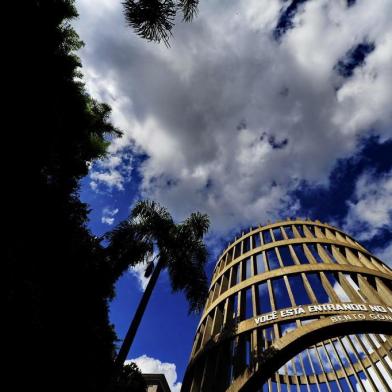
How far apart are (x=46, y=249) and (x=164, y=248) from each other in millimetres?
5676

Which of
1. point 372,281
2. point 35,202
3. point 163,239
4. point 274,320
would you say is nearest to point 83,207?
point 35,202

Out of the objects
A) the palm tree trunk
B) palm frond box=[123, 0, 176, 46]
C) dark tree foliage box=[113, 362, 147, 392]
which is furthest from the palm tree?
palm frond box=[123, 0, 176, 46]

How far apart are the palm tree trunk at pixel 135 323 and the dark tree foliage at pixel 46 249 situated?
0.91m

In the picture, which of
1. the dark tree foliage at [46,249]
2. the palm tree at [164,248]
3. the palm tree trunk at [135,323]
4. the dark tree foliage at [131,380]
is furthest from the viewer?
the palm tree at [164,248]

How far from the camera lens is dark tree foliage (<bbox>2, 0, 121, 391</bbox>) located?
7270mm

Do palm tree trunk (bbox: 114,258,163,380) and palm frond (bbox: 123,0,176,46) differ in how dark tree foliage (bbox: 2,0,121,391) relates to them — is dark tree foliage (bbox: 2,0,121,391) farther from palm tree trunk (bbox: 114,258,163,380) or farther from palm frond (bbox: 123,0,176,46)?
palm frond (bbox: 123,0,176,46)

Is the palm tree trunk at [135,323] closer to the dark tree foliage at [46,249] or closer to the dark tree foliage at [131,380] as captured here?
the dark tree foliage at [46,249]

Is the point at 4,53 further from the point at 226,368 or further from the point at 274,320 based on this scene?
the point at 226,368

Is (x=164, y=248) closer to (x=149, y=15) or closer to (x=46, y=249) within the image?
(x=46, y=249)

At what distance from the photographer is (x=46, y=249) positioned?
9.46 metres

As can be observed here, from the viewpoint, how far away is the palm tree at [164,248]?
12.8 metres

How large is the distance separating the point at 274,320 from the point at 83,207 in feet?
39.8

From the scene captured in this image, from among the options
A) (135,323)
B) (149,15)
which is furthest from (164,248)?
(149,15)

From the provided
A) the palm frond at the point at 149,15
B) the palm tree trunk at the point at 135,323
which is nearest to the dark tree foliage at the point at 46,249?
the palm tree trunk at the point at 135,323
